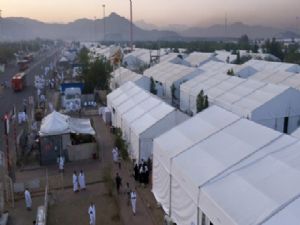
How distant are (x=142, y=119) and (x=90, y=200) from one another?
5.24 meters

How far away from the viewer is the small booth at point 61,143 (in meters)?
17.0

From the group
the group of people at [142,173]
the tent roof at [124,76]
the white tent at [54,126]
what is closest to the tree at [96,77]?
the tent roof at [124,76]

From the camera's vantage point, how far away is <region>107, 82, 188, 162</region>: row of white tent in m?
16.0

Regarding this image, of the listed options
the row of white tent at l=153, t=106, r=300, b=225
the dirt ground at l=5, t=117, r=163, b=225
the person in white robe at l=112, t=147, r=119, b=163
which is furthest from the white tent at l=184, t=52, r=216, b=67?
the row of white tent at l=153, t=106, r=300, b=225

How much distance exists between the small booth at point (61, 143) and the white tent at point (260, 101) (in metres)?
8.38

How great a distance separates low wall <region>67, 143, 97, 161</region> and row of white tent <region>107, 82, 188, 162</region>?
1770mm

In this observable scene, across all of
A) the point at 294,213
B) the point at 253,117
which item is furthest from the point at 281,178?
the point at 253,117

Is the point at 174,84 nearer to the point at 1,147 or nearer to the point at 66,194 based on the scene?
the point at 1,147

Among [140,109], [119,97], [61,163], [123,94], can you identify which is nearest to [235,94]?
[140,109]

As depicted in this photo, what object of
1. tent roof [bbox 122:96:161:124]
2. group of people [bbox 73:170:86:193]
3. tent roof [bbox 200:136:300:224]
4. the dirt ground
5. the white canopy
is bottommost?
the dirt ground

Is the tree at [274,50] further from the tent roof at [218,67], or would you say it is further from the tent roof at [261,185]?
the tent roof at [261,185]

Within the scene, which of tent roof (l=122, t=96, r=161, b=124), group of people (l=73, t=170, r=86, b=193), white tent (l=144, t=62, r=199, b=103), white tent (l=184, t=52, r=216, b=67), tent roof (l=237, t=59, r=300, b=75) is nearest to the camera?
group of people (l=73, t=170, r=86, b=193)

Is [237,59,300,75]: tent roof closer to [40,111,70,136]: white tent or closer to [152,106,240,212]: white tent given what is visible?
[152,106,240,212]: white tent

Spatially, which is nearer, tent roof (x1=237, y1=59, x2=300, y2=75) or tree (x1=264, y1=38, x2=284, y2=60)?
tent roof (x1=237, y1=59, x2=300, y2=75)
